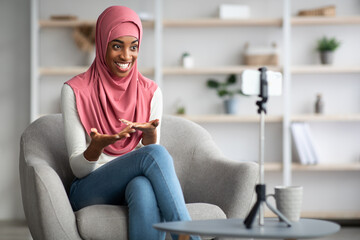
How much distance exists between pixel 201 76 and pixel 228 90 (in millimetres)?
246

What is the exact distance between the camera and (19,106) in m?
5.10

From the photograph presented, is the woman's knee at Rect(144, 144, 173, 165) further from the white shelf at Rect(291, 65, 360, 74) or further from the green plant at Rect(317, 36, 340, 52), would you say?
the green plant at Rect(317, 36, 340, 52)

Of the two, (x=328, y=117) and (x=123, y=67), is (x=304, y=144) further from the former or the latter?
(x=123, y=67)

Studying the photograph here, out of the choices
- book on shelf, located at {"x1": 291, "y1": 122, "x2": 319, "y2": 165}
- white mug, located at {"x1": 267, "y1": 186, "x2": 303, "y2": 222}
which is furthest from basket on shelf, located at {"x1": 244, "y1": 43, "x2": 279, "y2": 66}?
white mug, located at {"x1": 267, "y1": 186, "x2": 303, "y2": 222}

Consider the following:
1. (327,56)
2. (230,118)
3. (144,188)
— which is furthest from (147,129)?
(327,56)

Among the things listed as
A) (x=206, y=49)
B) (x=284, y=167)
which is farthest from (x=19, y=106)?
(x=284, y=167)

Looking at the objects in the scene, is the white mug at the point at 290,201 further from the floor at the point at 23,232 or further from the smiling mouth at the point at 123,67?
the floor at the point at 23,232

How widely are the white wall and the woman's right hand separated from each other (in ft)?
8.53

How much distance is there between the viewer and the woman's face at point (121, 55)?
107 inches

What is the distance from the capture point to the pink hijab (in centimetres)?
269

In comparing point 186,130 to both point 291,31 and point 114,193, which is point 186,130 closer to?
point 114,193

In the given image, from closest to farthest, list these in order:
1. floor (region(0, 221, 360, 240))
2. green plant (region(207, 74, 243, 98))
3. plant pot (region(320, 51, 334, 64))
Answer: floor (region(0, 221, 360, 240)) → plant pot (region(320, 51, 334, 64)) → green plant (region(207, 74, 243, 98))

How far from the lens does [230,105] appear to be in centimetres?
488

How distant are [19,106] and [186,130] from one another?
2.42 m
